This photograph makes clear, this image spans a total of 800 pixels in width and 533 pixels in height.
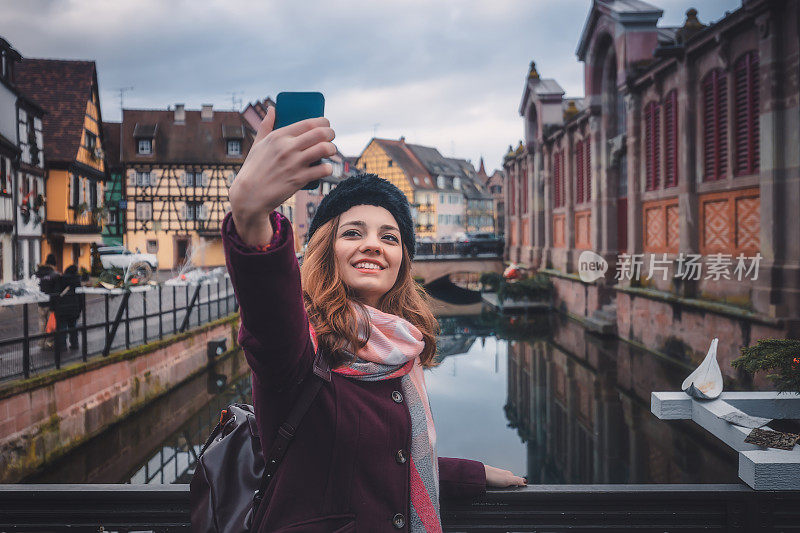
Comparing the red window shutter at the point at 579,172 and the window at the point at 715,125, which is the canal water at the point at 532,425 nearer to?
the window at the point at 715,125

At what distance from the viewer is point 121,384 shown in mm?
11109

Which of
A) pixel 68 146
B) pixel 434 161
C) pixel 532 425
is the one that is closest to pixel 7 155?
pixel 68 146

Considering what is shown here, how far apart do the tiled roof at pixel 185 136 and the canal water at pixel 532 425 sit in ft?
75.2

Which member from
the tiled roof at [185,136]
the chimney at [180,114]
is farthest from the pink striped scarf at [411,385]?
the chimney at [180,114]

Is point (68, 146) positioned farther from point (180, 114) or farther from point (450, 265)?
point (450, 265)

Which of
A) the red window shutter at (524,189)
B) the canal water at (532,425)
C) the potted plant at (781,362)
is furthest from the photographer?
the red window shutter at (524,189)

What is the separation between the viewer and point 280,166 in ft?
3.78

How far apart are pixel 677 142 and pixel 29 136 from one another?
2075 cm

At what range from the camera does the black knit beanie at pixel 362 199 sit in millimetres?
1919

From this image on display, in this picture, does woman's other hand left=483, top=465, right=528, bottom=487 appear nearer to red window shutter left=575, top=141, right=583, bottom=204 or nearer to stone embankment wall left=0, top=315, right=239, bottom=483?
stone embankment wall left=0, top=315, right=239, bottom=483

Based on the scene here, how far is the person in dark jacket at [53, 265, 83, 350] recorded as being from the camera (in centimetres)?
1028

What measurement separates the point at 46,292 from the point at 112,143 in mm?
30500

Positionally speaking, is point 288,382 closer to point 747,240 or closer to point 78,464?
point 78,464

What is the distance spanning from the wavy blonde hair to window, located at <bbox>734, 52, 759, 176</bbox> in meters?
11.9
